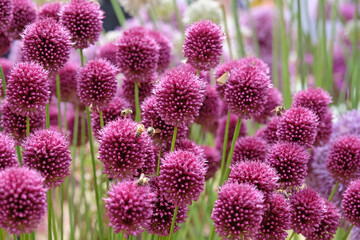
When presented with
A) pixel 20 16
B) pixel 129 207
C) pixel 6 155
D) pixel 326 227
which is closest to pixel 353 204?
pixel 326 227

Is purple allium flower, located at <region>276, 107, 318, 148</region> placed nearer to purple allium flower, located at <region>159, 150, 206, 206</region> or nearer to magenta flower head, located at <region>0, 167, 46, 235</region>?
purple allium flower, located at <region>159, 150, 206, 206</region>

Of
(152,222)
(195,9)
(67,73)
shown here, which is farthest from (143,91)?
(195,9)

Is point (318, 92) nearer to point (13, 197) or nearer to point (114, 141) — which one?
point (114, 141)

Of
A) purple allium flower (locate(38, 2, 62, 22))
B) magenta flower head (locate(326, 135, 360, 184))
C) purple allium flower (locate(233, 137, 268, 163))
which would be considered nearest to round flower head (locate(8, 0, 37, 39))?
purple allium flower (locate(38, 2, 62, 22))

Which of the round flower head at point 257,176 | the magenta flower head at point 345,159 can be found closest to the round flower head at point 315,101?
the magenta flower head at point 345,159

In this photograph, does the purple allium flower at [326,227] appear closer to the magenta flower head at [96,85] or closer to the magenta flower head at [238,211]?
the magenta flower head at [238,211]

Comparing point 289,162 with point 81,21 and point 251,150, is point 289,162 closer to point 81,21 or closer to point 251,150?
point 251,150
